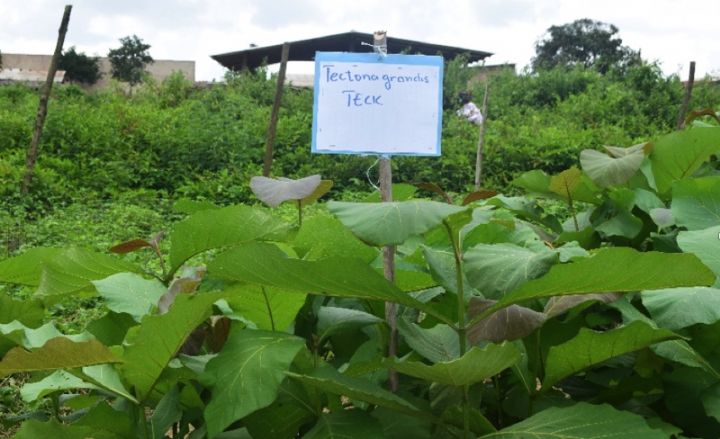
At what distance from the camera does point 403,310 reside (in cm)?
92

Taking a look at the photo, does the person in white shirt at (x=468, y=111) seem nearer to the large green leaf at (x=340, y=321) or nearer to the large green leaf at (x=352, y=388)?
the large green leaf at (x=340, y=321)

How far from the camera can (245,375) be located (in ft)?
2.22

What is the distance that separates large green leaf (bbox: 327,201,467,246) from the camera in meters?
0.60

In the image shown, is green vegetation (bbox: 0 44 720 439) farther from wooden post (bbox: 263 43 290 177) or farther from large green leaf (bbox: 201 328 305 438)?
wooden post (bbox: 263 43 290 177)

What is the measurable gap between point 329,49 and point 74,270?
53.8 ft

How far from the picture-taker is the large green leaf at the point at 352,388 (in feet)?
2.12

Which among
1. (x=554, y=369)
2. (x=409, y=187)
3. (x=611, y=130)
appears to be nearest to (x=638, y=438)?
(x=554, y=369)

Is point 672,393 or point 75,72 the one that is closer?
point 672,393

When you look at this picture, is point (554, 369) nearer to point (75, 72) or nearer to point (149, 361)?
point (149, 361)

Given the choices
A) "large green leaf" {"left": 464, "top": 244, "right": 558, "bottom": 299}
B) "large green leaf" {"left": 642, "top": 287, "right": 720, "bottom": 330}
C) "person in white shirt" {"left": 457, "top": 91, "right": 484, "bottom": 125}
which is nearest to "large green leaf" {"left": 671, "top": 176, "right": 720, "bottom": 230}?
"large green leaf" {"left": 642, "top": 287, "right": 720, "bottom": 330}

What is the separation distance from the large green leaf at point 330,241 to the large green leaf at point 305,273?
0.66 ft

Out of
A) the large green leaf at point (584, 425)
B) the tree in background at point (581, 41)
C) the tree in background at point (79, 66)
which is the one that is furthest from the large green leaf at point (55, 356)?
the tree in background at point (581, 41)

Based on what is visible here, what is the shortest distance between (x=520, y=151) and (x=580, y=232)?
27.9ft

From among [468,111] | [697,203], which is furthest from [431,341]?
[468,111]
